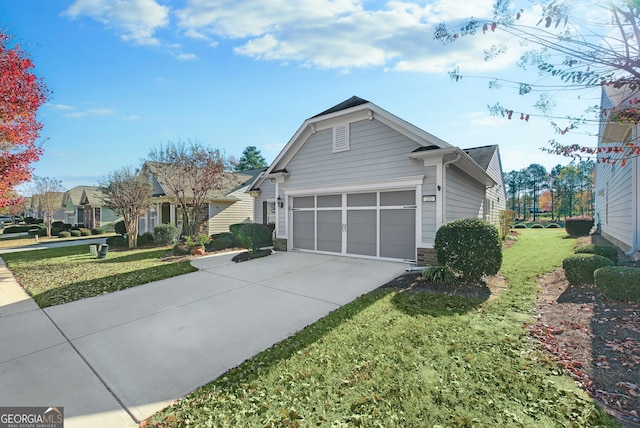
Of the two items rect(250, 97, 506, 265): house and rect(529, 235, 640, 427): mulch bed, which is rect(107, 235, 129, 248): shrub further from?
rect(529, 235, 640, 427): mulch bed

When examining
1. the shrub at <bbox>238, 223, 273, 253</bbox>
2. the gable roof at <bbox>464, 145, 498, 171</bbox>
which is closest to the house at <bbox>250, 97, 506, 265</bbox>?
the shrub at <bbox>238, 223, 273, 253</bbox>

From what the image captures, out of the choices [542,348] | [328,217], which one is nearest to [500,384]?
[542,348]

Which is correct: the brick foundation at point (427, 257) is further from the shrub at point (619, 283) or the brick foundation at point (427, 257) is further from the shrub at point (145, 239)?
the shrub at point (145, 239)

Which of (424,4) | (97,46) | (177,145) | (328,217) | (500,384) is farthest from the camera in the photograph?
(177,145)

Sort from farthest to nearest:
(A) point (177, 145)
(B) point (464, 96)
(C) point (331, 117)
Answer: (A) point (177, 145)
(C) point (331, 117)
(B) point (464, 96)

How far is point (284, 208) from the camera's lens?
11.6 m

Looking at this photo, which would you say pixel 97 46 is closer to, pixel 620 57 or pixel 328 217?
pixel 328 217

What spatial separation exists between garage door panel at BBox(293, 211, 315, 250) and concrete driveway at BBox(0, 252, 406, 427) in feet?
11.4

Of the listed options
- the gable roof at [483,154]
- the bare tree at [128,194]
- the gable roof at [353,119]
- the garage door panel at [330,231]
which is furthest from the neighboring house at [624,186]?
the bare tree at [128,194]

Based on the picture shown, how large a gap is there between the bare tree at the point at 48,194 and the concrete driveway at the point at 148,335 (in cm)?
2245

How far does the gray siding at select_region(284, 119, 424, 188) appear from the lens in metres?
8.61

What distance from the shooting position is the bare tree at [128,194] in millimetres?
13789

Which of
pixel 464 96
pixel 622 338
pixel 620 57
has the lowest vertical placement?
pixel 622 338

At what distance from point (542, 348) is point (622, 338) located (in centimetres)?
106
